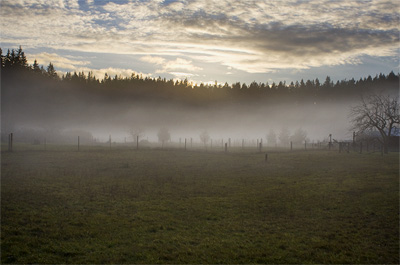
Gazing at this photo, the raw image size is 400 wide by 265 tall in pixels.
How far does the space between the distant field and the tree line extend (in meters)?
93.2

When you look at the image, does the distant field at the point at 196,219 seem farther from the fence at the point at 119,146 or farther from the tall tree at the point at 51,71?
the tall tree at the point at 51,71

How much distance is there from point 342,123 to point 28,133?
14570 cm

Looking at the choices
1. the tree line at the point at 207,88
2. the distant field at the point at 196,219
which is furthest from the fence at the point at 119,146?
the tree line at the point at 207,88

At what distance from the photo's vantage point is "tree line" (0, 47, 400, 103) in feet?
380

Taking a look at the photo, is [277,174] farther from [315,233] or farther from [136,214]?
[136,214]

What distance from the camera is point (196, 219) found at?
44.8 feet

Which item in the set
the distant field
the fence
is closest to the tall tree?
the fence

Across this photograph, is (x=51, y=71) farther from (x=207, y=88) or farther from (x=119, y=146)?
(x=207, y=88)

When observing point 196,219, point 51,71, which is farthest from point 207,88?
point 196,219

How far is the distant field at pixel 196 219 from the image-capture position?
977 cm

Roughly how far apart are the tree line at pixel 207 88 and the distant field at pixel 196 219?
93.2 metres

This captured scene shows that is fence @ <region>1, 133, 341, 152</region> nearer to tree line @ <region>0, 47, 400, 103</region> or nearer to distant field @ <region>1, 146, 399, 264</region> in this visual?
distant field @ <region>1, 146, 399, 264</region>

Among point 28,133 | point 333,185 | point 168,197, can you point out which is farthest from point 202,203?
point 28,133

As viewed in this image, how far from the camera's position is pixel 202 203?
16578 millimetres
